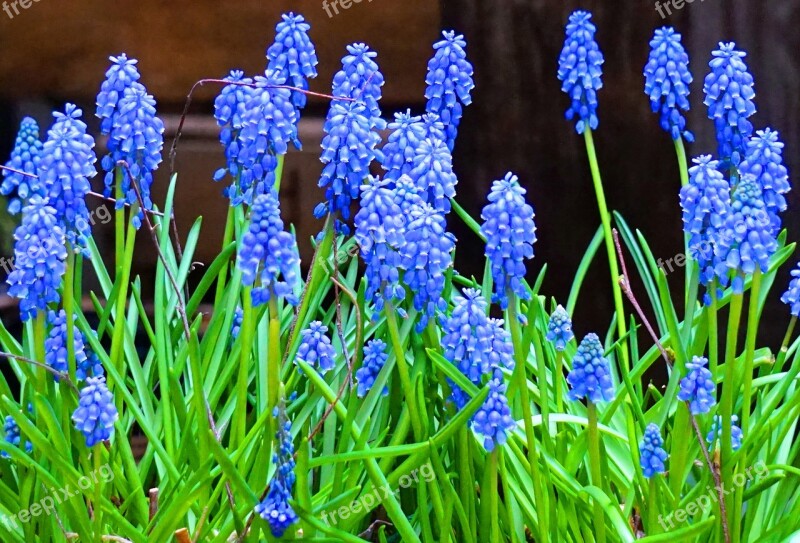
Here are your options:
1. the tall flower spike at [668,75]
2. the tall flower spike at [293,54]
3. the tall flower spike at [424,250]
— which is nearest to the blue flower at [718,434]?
the tall flower spike at [424,250]

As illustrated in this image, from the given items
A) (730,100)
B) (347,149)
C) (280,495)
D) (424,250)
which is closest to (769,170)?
(730,100)

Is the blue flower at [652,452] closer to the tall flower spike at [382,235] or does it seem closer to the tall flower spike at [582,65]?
the tall flower spike at [382,235]

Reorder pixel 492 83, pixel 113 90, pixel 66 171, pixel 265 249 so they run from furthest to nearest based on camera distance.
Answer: pixel 492 83 → pixel 113 90 → pixel 66 171 → pixel 265 249

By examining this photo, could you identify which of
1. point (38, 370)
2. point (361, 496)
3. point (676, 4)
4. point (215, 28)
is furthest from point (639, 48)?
point (38, 370)

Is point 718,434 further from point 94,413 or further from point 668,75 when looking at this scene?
point 94,413

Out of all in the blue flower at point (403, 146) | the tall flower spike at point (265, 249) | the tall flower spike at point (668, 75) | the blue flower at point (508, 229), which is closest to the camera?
the tall flower spike at point (265, 249)

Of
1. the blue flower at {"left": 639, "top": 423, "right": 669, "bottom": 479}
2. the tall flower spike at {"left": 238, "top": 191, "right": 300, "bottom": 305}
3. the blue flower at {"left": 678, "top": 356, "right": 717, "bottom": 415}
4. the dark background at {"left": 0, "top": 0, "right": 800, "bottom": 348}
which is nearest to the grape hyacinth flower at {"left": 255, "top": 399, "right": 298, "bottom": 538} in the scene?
the tall flower spike at {"left": 238, "top": 191, "right": 300, "bottom": 305}

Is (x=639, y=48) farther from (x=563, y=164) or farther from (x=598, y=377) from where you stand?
(x=598, y=377)

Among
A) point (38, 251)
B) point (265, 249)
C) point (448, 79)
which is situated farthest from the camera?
point (448, 79)
